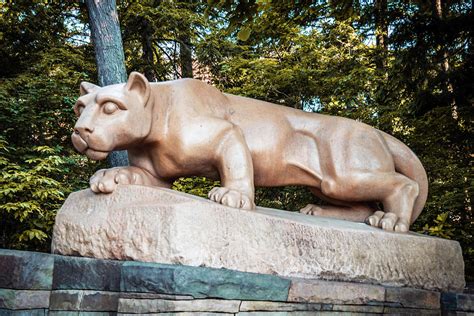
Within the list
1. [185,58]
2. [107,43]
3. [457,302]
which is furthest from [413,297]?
[185,58]

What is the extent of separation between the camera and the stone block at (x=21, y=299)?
2307 mm

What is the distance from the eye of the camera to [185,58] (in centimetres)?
1137

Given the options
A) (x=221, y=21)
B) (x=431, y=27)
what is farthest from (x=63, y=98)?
(x=431, y=27)

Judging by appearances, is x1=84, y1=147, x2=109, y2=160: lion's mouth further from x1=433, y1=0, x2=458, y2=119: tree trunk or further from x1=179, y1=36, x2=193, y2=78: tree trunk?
x1=179, y1=36, x2=193, y2=78: tree trunk

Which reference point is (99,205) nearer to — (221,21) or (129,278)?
(129,278)

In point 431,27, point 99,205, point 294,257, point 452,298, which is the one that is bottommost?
point 452,298

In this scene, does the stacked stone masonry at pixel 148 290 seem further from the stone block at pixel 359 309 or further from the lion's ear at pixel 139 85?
the lion's ear at pixel 139 85

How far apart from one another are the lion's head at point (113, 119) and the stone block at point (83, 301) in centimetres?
79

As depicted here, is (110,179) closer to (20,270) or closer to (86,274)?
(86,274)

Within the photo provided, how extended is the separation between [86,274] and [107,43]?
166 inches

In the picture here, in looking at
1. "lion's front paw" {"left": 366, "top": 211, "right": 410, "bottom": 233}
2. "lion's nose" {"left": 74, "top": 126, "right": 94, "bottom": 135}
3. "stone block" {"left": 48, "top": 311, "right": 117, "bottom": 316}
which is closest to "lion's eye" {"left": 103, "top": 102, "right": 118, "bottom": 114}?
"lion's nose" {"left": 74, "top": 126, "right": 94, "bottom": 135}

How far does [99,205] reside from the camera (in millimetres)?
2871

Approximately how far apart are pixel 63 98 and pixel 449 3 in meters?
5.63

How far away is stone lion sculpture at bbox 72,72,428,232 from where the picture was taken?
9.84 ft
